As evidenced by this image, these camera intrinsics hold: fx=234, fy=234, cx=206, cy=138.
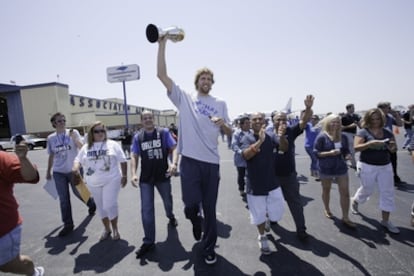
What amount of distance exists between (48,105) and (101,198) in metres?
36.3

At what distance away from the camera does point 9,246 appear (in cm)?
200

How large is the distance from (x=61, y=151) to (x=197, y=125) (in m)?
2.83

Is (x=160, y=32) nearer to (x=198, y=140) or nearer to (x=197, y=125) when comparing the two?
(x=197, y=125)

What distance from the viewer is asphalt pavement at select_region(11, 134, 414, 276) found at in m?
2.74

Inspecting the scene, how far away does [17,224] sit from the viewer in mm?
2082

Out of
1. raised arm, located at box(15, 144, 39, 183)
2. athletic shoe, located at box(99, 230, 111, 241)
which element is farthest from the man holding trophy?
athletic shoe, located at box(99, 230, 111, 241)

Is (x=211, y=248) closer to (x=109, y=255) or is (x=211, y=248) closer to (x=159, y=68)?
(x=109, y=255)

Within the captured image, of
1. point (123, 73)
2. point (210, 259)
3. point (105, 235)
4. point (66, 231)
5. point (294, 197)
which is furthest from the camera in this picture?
point (123, 73)

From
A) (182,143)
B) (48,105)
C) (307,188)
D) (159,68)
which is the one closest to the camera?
(159,68)

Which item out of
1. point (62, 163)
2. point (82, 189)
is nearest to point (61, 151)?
point (62, 163)

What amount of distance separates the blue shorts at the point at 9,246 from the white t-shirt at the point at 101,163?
134 centimetres

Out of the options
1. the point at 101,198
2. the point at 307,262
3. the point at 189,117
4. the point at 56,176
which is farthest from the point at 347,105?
the point at 56,176

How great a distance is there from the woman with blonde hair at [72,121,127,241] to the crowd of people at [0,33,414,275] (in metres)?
0.01

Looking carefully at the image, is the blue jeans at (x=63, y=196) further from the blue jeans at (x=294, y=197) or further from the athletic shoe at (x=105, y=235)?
the blue jeans at (x=294, y=197)
